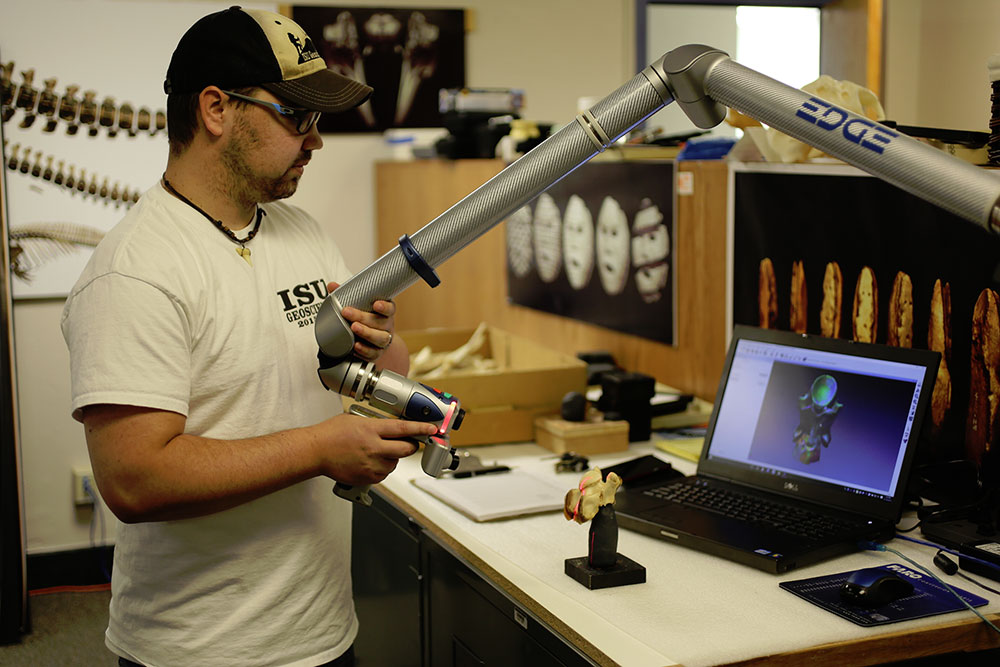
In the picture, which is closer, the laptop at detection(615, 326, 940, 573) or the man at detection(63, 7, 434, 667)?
the man at detection(63, 7, 434, 667)

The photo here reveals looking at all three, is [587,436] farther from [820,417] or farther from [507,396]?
[820,417]

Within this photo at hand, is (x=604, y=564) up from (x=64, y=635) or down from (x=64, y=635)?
up

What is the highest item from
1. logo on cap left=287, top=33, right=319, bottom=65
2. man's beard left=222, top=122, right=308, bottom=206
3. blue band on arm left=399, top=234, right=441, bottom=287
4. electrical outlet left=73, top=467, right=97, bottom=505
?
logo on cap left=287, top=33, right=319, bottom=65

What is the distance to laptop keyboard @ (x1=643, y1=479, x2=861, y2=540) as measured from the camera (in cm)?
A: 156

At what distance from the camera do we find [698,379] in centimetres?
241

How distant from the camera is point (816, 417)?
67.1 inches

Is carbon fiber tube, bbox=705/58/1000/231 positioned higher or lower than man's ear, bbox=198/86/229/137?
lower

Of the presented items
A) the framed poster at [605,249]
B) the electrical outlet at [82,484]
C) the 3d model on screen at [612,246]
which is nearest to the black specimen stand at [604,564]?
the framed poster at [605,249]

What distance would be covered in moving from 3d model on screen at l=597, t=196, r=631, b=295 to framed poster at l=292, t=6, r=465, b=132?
1.58 meters

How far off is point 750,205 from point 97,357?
1.41 m

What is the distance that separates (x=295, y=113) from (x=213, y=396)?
39 cm

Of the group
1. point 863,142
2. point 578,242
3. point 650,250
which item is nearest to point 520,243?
point 578,242

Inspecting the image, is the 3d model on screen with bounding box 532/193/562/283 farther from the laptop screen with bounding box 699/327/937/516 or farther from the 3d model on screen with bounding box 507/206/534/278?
the laptop screen with bounding box 699/327/937/516

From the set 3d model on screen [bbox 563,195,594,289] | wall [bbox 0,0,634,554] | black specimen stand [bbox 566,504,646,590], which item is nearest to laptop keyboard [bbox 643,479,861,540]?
black specimen stand [bbox 566,504,646,590]
